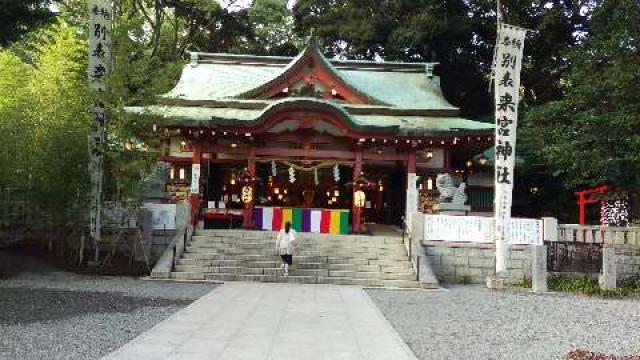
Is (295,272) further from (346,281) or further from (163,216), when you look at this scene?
(163,216)

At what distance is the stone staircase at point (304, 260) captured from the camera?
15.2 m

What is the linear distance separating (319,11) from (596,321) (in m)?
27.2

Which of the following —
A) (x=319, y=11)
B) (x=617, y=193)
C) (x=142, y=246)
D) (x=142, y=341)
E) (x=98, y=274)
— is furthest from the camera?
(x=319, y=11)

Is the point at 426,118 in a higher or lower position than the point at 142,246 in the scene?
higher

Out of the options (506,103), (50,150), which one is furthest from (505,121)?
(50,150)

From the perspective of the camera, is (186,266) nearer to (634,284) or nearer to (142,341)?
(142,341)

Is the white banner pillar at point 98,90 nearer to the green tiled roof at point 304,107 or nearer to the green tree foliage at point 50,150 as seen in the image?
the green tree foliage at point 50,150

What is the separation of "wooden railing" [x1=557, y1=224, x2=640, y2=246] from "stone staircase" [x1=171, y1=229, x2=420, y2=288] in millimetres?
4833

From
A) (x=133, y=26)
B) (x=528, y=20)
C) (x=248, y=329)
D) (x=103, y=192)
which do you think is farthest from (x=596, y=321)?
(x=528, y=20)

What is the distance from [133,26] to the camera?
55.7 ft

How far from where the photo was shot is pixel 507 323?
32.7 ft

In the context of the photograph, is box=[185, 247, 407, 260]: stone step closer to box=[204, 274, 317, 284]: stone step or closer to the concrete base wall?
the concrete base wall

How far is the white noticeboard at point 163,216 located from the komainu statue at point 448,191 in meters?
8.49

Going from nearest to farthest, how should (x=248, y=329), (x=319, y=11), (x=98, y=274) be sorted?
1. (x=248, y=329)
2. (x=98, y=274)
3. (x=319, y=11)
